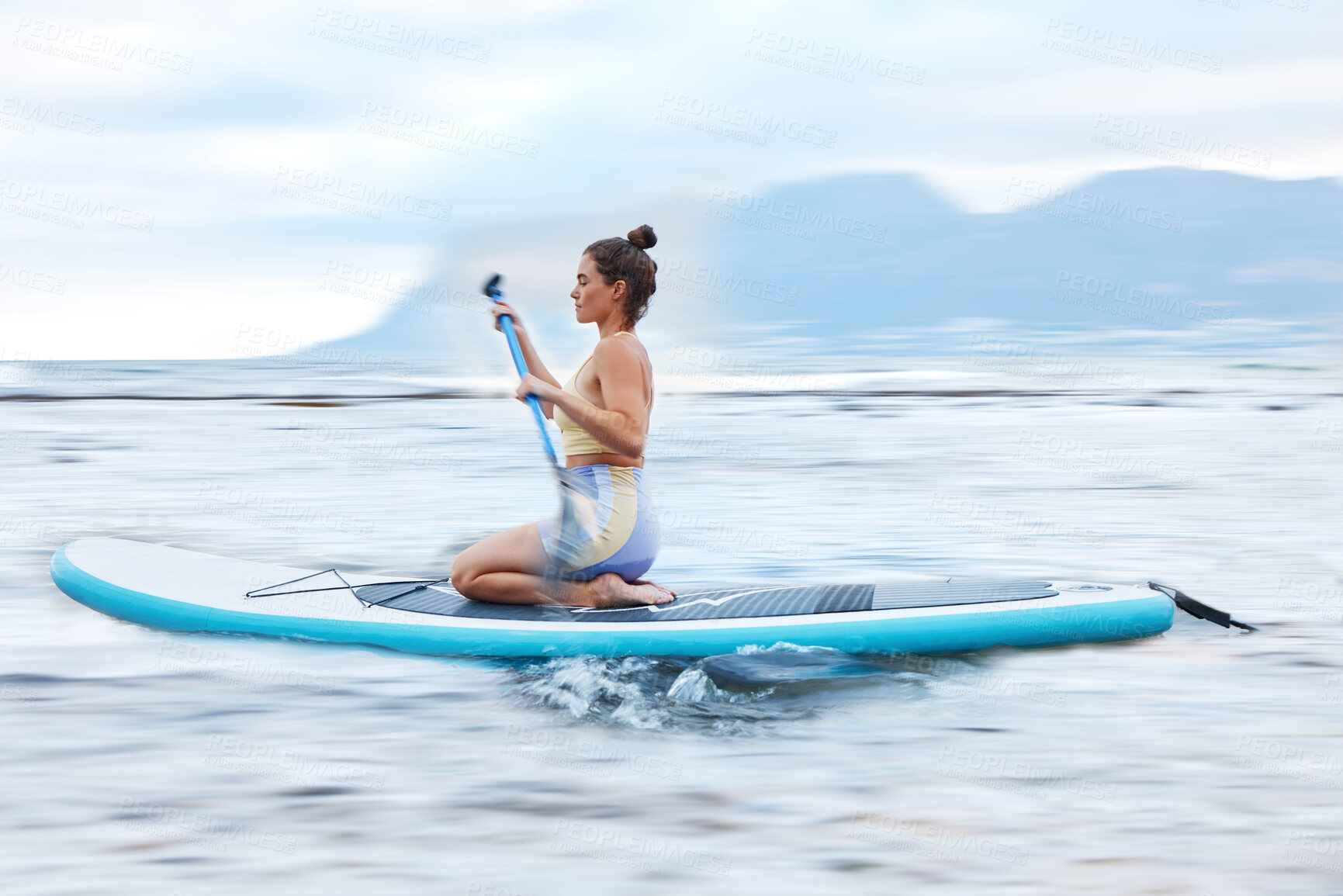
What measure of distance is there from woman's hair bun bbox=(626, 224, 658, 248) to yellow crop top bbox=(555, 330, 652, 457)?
0.26 metres

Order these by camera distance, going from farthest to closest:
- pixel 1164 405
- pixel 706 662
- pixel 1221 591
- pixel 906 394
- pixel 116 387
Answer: pixel 116 387
pixel 906 394
pixel 1164 405
pixel 1221 591
pixel 706 662

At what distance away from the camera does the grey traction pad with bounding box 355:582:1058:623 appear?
4070mm

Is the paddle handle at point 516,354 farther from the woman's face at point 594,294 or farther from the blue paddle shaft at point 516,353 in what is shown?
the woman's face at point 594,294

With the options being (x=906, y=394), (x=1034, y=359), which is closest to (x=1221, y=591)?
(x=906, y=394)

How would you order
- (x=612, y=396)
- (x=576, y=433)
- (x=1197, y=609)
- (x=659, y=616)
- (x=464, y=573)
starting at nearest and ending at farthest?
(x=612, y=396) < (x=576, y=433) < (x=659, y=616) < (x=464, y=573) < (x=1197, y=609)

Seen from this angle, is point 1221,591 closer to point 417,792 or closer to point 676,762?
point 676,762

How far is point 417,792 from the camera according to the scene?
9.80ft

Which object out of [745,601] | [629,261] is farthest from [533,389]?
[745,601]

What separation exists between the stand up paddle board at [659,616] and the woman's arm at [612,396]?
24.0 inches

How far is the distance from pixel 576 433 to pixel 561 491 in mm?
191

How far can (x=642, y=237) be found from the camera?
379cm

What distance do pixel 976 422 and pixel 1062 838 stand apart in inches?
549

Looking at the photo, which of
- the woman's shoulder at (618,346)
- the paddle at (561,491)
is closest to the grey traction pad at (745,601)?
the paddle at (561,491)

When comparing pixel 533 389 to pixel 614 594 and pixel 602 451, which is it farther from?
pixel 614 594
